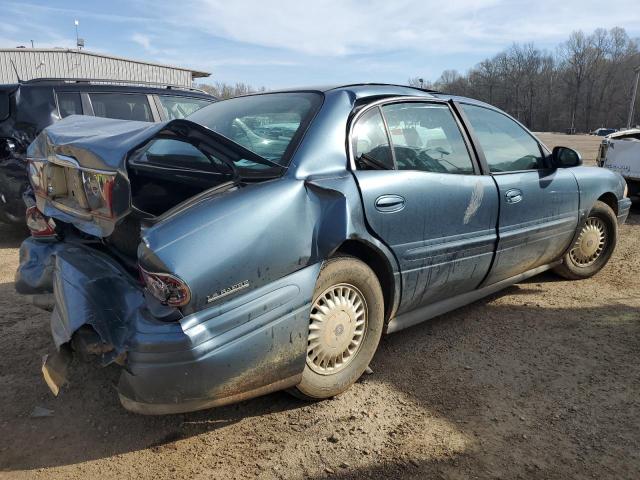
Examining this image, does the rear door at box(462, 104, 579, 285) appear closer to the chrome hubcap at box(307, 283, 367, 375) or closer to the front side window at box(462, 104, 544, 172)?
the front side window at box(462, 104, 544, 172)

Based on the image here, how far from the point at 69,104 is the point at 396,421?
18.0 feet

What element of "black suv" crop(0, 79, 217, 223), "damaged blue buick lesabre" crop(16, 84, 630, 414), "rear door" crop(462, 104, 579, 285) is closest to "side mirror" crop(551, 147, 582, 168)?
"rear door" crop(462, 104, 579, 285)

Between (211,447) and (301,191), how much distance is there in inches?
50.8

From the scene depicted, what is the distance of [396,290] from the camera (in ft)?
9.34

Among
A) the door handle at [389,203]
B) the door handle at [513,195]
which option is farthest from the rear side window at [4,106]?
the door handle at [513,195]

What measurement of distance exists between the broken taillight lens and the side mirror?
3282 mm

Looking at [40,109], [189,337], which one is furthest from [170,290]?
[40,109]

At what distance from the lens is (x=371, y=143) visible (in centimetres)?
282

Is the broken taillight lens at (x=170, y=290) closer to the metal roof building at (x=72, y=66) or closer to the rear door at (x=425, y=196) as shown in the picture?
the rear door at (x=425, y=196)

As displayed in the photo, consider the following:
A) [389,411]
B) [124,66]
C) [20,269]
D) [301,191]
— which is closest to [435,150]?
[301,191]

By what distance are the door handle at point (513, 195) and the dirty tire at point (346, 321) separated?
4.46 ft

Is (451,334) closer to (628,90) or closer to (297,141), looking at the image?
(297,141)

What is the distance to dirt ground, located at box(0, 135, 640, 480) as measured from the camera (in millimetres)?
2162

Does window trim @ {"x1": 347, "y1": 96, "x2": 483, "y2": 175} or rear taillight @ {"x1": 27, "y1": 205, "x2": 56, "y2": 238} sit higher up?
window trim @ {"x1": 347, "y1": 96, "x2": 483, "y2": 175}
